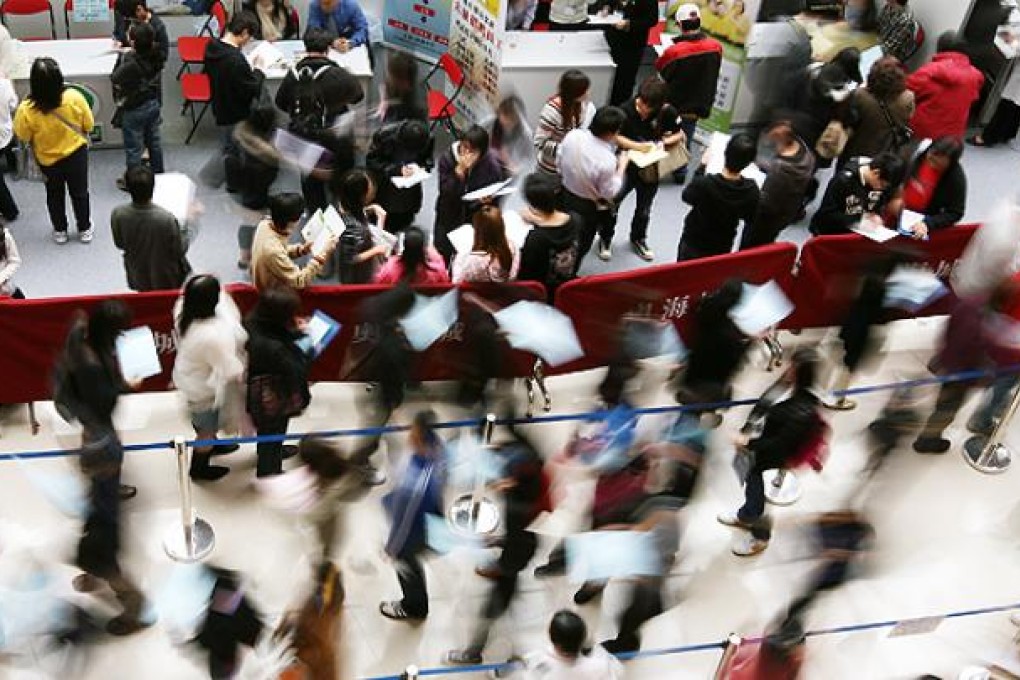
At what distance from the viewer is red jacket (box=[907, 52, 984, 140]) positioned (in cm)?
819

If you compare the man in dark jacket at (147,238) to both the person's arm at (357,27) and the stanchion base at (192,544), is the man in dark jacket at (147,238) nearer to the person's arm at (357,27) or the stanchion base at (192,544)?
the stanchion base at (192,544)

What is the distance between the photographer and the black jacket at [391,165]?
6.41 m

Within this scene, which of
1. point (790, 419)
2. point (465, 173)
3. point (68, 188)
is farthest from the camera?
point (68, 188)

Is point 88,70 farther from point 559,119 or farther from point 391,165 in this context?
point 559,119

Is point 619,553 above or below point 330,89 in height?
below

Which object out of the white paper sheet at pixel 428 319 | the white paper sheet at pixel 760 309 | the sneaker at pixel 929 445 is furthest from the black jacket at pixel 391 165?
the sneaker at pixel 929 445

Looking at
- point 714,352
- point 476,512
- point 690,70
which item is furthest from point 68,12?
point 714,352

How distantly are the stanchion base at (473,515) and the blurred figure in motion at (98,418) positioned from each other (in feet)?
5.18

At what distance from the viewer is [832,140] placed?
25.0 ft

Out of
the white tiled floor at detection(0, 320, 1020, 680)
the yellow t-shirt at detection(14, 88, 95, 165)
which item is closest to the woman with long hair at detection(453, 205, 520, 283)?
the white tiled floor at detection(0, 320, 1020, 680)

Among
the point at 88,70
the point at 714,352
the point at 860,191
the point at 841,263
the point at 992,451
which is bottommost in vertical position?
the point at 992,451

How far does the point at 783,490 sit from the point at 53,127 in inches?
185

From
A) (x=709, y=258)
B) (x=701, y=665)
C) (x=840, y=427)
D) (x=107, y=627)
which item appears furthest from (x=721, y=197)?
(x=107, y=627)

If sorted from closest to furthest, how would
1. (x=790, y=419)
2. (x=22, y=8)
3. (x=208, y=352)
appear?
(x=790, y=419) → (x=208, y=352) → (x=22, y=8)
